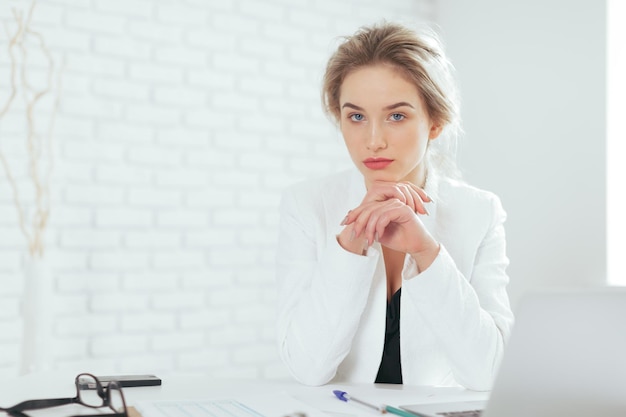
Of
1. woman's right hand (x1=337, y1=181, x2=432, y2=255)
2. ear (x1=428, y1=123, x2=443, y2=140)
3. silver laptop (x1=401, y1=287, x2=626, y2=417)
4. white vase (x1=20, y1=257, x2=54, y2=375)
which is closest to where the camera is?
silver laptop (x1=401, y1=287, x2=626, y2=417)

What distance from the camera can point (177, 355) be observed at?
2.85 m

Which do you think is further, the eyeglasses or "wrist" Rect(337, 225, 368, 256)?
"wrist" Rect(337, 225, 368, 256)

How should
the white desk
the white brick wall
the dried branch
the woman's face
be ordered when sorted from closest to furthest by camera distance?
1. the white desk
2. the woman's face
3. the dried branch
4. the white brick wall

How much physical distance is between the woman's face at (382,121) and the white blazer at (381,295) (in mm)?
168

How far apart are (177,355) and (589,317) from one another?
7.25 ft

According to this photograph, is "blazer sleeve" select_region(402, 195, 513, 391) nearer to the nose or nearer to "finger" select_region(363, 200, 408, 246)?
"finger" select_region(363, 200, 408, 246)

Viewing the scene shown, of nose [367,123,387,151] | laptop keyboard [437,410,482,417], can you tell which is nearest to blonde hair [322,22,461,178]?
nose [367,123,387,151]

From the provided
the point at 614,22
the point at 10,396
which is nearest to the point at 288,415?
the point at 10,396

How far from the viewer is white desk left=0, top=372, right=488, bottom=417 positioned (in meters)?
1.17

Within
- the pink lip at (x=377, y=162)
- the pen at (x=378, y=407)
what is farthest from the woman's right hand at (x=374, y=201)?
the pen at (x=378, y=407)

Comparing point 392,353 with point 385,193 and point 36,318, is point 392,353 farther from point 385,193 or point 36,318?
point 36,318

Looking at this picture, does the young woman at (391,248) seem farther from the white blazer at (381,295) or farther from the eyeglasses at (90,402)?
the eyeglasses at (90,402)

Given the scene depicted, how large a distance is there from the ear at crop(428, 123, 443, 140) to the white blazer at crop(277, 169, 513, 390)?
0.12 metres

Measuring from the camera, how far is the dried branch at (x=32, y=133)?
2518 mm
